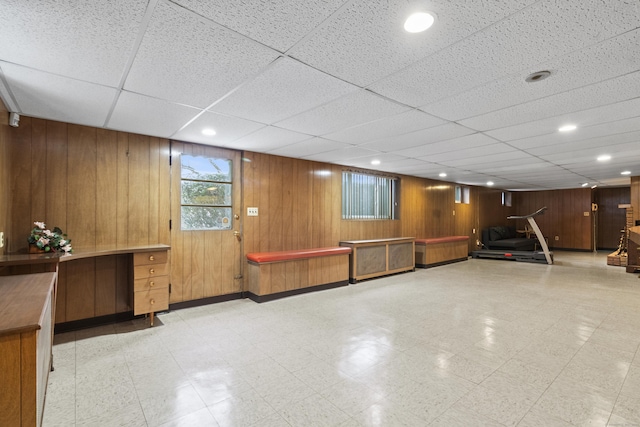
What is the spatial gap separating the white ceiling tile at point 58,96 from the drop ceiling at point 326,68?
0.05 feet

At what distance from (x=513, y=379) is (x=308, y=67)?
286 centimetres

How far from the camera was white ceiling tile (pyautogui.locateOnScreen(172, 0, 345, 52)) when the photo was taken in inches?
59.3

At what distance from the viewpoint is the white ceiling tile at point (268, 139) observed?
3.81 metres

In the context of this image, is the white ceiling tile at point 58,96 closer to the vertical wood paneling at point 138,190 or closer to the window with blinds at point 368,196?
the vertical wood paneling at point 138,190

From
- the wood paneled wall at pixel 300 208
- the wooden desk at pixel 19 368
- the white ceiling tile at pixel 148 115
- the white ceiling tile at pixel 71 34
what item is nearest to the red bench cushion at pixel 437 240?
the wood paneled wall at pixel 300 208

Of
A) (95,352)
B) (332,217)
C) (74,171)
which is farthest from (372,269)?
(74,171)

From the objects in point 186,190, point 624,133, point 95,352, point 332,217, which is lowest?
point 95,352

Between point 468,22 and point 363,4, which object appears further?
point 468,22

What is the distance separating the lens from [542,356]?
284 cm

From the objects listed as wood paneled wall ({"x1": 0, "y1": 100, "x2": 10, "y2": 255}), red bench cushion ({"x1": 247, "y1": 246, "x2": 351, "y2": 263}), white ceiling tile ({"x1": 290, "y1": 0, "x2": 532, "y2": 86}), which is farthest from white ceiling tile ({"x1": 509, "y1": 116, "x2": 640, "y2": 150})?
wood paneled wall ({"x1": 0, "y1": 100, "x2": 10, "y2": 255})

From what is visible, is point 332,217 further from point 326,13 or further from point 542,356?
point 326,13

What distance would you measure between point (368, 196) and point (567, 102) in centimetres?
447

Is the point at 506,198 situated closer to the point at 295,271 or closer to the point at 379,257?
the point at 379,257

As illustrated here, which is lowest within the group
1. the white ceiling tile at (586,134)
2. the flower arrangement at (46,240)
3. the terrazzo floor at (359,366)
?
the terrazzo floor at (359,366)
